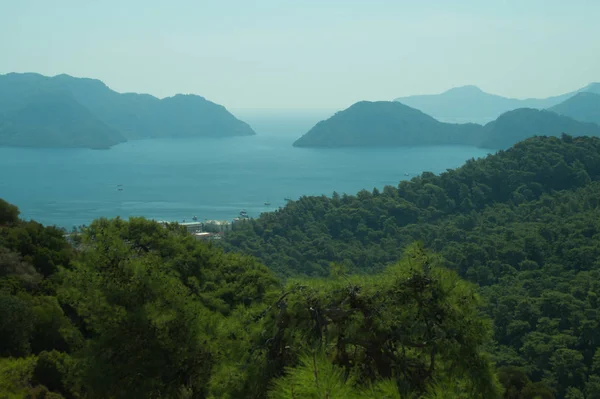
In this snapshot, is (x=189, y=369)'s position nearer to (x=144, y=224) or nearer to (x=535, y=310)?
(x=144, y=224)

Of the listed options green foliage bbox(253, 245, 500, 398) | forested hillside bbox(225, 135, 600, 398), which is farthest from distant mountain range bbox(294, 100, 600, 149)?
green foliage bbox(253, 245, 500, 398)

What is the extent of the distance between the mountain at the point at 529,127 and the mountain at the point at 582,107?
28914 mm

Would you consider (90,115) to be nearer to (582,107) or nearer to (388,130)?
(388,130)

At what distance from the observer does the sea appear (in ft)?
209

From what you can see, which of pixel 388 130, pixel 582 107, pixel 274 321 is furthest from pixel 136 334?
pixel 582 107

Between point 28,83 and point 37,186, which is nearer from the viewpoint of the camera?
point 37,186

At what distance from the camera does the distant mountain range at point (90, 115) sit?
124 meters

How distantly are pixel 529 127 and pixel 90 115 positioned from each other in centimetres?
9723

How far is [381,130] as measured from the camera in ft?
→ 413

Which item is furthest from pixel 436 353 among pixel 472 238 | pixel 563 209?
pixel 563 209

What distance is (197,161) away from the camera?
102875 millimetres

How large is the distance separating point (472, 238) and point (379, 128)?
96079mm

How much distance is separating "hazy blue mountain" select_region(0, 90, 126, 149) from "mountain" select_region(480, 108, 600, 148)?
267 feet

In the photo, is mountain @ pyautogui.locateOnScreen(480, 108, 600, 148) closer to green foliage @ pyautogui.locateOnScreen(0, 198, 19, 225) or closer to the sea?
the sea
